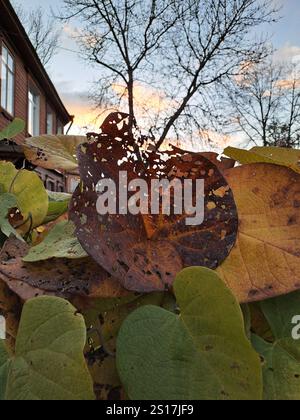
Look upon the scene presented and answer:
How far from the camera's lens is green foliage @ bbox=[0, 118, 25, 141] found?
1.79 ft

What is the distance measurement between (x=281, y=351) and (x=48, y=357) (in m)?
0.13

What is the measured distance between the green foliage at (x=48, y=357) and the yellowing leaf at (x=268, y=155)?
0.19m

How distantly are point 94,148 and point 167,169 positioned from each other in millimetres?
48

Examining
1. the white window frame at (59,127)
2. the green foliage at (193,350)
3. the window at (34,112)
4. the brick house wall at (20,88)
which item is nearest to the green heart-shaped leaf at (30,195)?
the green foliage at (193,350)

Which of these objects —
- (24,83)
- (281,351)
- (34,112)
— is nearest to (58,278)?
(281,351)

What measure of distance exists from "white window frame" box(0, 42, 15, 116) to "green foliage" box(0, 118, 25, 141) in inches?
359

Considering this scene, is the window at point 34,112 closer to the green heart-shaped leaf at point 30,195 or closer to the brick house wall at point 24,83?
the brick house wall at point 24,83

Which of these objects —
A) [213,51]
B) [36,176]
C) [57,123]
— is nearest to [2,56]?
[213,51]

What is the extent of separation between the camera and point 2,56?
30.1ft

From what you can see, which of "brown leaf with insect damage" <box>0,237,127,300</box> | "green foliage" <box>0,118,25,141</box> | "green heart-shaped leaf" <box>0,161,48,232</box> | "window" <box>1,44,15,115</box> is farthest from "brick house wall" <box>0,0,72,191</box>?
"brown leaf with insect damage" <box>0,237,127,300</box>

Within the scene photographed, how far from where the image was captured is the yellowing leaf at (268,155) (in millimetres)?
385

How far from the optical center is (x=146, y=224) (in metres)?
0.30

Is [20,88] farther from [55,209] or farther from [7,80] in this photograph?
[55,209]
